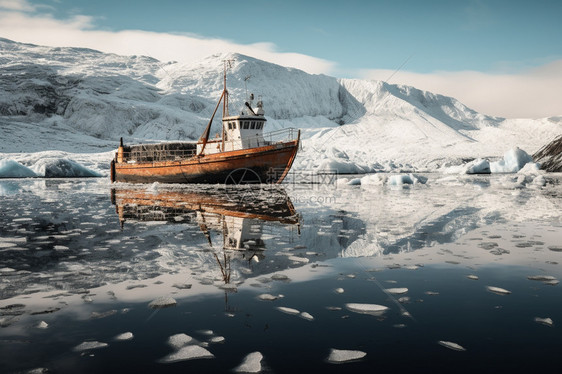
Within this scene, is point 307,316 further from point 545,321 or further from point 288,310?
point 545,321

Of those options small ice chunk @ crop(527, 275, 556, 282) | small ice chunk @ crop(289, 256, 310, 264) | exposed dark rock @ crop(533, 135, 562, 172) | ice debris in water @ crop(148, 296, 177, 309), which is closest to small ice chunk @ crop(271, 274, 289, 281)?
small ice chunk @ crop(289, 256, 310, 264)

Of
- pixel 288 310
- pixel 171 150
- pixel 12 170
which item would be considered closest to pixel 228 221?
pixel 288 310

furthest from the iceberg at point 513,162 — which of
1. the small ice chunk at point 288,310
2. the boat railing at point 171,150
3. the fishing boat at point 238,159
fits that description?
the small ice chunk at point 288,310

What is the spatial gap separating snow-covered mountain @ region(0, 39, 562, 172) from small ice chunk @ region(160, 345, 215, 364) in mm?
51556

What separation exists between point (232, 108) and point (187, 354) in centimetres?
8908

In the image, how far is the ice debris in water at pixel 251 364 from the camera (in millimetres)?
2479

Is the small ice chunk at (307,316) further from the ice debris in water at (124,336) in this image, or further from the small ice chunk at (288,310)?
the ice debris in water at (124,336)

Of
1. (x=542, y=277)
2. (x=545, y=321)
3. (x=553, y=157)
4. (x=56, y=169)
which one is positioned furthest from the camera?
(x=553, y=157)

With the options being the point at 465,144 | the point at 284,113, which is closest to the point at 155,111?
the point at 284,113

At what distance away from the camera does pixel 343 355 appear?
2.65m

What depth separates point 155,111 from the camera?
86812 mm

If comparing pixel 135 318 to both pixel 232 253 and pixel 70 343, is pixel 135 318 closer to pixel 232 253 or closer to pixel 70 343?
pixel 70 343

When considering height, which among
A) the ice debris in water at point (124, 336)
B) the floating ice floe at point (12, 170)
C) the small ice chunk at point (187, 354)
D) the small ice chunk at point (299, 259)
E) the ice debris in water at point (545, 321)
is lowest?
the floating ice floe at point (12, 170)

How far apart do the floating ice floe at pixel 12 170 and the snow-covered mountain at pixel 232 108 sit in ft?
63.0
